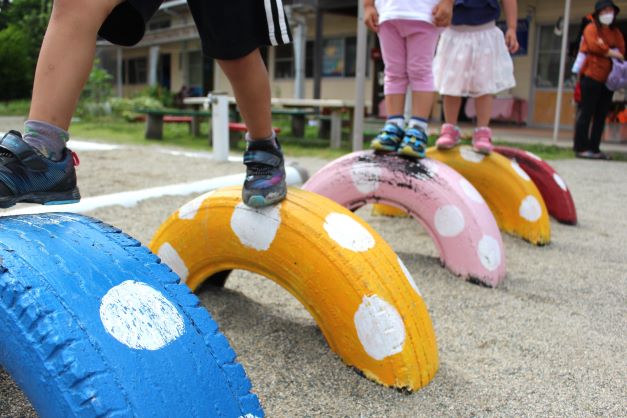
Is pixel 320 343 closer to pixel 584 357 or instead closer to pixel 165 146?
pixel 584 357

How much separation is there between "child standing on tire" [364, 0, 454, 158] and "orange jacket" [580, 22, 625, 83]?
551 cm

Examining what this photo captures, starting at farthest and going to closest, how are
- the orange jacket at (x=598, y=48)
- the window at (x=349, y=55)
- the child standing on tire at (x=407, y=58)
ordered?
the window at (x=349, y=55) < the orange jacket at (x=598, y=48) < the child standing on tire at (x=407, y=58)

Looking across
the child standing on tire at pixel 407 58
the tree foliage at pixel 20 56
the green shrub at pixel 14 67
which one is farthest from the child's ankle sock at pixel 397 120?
the green shrub at pixel 14 67

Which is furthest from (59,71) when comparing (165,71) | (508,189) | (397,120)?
(165,71)

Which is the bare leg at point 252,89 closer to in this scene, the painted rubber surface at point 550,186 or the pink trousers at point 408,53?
the pink trousers at point 408,53

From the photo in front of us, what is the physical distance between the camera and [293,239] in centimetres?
188

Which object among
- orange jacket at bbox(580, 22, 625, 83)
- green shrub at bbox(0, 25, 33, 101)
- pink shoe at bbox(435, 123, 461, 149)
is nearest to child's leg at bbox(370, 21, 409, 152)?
pink shoe at bbox(435, 123, 461, 149)

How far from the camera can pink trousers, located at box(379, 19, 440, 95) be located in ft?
9.90

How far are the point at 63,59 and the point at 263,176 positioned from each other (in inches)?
29.5

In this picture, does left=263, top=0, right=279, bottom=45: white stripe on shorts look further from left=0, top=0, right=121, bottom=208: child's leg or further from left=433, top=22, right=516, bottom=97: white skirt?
left=433, top=22, right=516, bottom=97: white skirt

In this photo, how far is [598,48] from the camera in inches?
302

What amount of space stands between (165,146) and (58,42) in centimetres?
821

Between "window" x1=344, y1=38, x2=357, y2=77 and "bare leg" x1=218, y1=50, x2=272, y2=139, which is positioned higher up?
"window" x1=344, y1=38, x2=357, y2=77

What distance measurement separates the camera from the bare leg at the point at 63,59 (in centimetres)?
141
